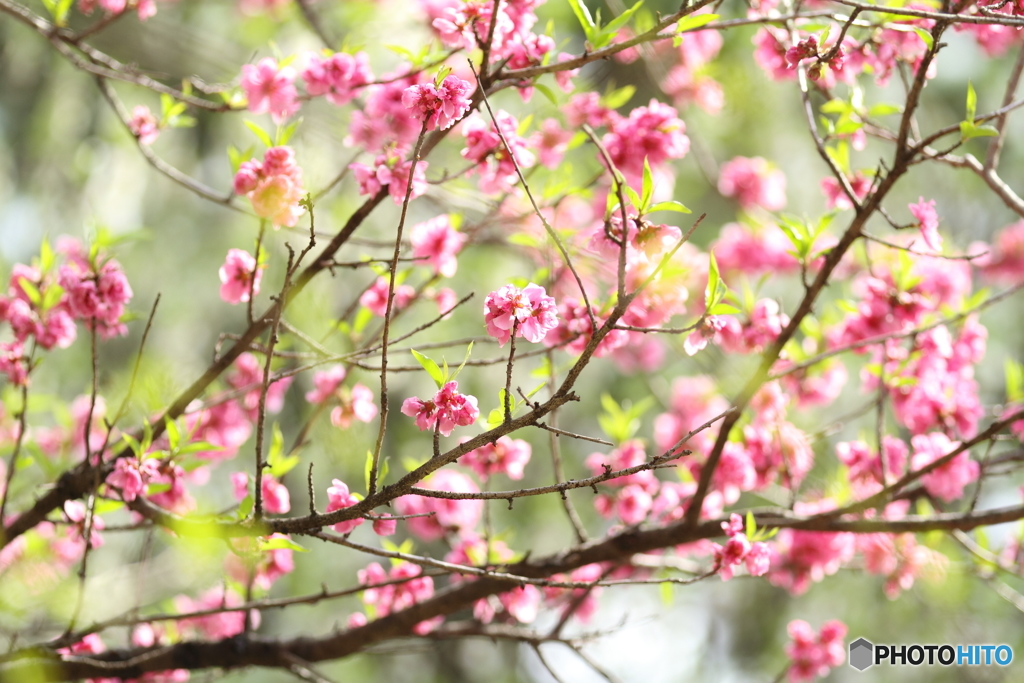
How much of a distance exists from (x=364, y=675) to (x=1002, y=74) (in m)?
6.08

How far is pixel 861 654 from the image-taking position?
2.55 m

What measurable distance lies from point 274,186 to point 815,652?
2186 millimetres

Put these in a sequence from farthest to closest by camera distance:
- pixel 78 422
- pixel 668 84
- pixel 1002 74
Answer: pixel 1002 74
pixel 668 84
pixel 78 422

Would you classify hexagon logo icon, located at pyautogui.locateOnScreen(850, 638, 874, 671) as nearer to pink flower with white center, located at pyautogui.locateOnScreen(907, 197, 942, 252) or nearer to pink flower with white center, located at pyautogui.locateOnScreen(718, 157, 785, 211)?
pink flower with white center, located at pyautogui.locateOnScreen(907, 197, 942, 252)

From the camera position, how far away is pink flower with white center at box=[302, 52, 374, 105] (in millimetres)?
1814

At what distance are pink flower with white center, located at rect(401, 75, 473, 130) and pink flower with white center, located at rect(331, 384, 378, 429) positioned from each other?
94cm

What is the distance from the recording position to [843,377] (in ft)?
9.04

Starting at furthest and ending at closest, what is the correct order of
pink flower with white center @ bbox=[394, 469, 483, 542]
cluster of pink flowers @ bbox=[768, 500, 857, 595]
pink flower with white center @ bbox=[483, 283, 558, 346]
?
1. cluster of pink flowers @ bbox=[768, 500, 857, 595]
2. pink flower with white center @ bbox=[394, 469, 483, 542]
3. pink flower with white center @ bbox=[483, 283, 558, 346]

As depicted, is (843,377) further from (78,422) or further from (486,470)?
(78,422)

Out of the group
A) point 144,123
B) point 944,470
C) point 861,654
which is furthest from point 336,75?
point 861,654

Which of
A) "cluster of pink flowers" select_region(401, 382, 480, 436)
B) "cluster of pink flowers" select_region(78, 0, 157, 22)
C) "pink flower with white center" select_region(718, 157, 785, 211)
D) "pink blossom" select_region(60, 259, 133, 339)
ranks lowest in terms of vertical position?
"cluster of pink flowers" select_region(401, 382, 480, 436)

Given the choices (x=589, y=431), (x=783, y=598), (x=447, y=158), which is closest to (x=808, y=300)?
(x=447, y=158)

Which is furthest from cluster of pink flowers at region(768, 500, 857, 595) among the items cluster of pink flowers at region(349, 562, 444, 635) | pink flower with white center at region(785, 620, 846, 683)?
cluster of pink flowers at region(349, 562, 444, 635)

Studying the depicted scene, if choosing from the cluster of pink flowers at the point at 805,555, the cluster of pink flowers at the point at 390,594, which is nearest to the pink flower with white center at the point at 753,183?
the cluster of pink flowers at the point at 805,555
